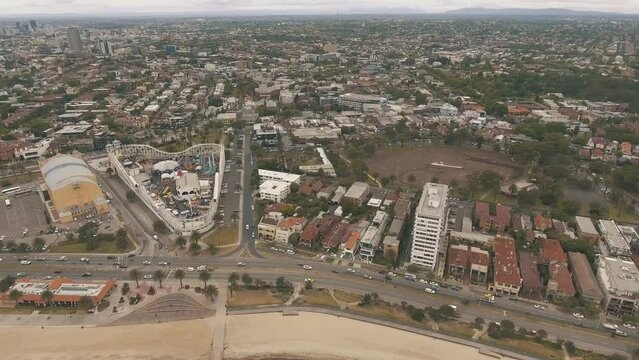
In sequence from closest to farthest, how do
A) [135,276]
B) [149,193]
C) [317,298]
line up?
[317,298], [135,276], [149,193]

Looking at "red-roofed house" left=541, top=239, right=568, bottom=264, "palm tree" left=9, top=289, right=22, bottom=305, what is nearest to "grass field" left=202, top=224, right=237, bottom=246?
"palm tree" left=9, top=289, right=22, bottom=305

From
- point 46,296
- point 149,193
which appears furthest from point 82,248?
point 149,193

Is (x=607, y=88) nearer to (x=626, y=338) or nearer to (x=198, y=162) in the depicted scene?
(x=626, y=338)

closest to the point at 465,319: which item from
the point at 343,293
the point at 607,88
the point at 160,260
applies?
the point at 343,293

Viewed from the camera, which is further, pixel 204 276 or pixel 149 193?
pixel 149 193

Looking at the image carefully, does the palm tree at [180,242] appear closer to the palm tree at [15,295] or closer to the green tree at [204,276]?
the green tree at [204,276]

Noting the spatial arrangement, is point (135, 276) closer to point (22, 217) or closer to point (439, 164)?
point (22, 217)
